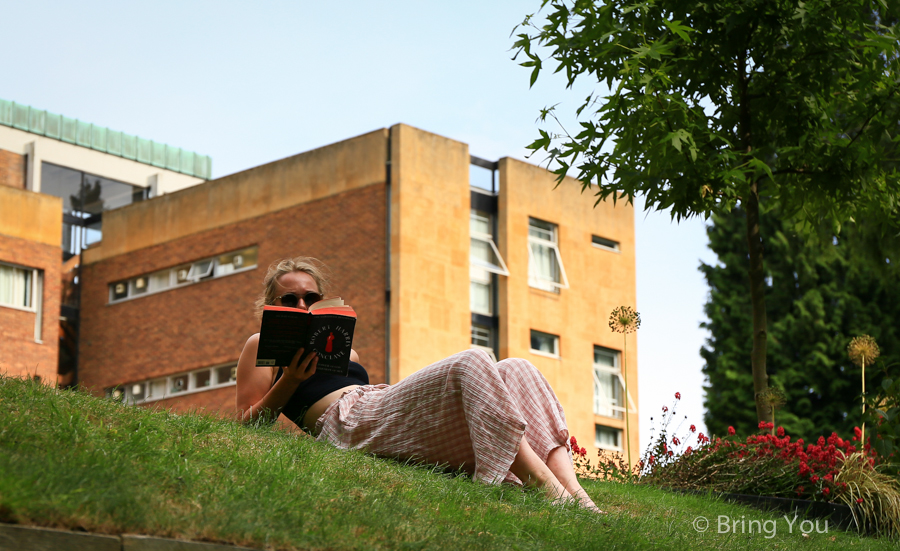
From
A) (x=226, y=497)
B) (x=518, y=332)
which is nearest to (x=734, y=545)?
(x=226, y=497)

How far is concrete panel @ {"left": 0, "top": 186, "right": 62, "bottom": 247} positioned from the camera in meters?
30.2

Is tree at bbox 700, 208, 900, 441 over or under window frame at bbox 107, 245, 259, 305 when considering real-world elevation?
under

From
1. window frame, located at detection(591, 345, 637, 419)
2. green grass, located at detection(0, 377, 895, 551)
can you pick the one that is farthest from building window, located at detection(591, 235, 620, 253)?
green grass, located at detection(0, 377, 895, 551)

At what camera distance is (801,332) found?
109 feet

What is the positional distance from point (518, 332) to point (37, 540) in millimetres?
27615

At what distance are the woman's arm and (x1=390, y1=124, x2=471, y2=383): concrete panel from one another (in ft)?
70.1

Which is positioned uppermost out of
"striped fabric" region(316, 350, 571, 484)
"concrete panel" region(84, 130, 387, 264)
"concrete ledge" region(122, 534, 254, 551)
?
"concrete panel" region(84, 130, 387, 264)

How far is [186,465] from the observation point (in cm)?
409

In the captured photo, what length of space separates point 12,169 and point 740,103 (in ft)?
118

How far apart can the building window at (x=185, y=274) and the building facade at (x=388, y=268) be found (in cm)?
6

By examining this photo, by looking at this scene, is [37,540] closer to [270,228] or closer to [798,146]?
[798,146]

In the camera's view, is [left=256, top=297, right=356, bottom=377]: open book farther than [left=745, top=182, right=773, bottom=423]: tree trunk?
No

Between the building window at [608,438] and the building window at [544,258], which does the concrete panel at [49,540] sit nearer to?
the building window at [544,258]

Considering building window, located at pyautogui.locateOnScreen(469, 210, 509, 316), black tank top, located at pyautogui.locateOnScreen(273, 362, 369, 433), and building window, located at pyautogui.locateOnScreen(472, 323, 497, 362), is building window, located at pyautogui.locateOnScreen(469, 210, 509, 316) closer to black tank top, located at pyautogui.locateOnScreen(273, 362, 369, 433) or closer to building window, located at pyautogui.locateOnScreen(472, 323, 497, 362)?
building window, located at pyautogui.locateOnScreen(472, 323, 497, 362)
